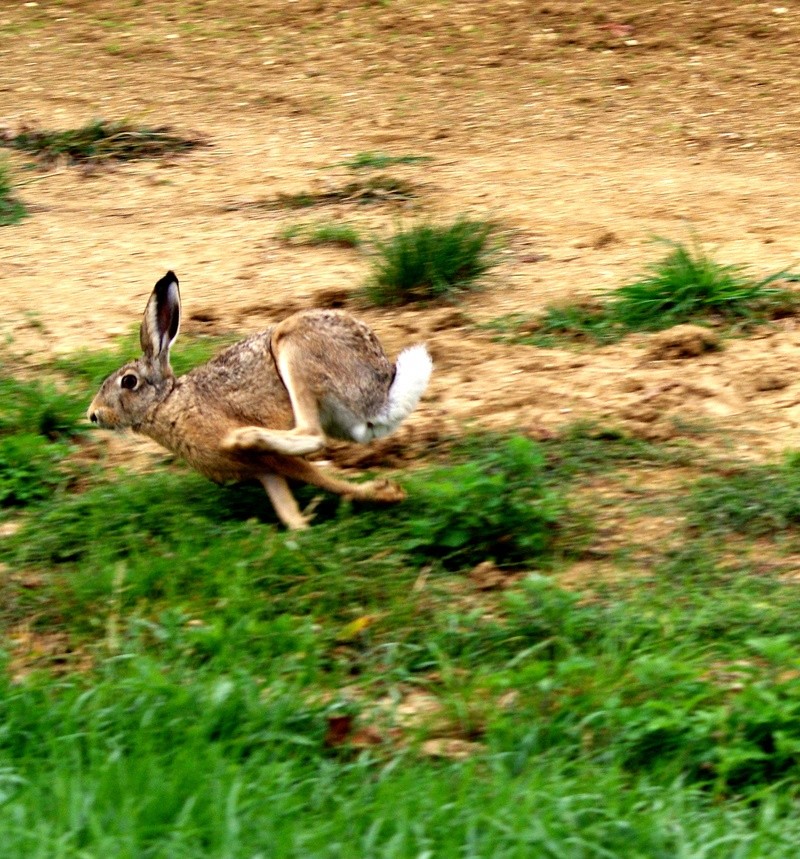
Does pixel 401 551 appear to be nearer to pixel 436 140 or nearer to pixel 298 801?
pixel 298 801

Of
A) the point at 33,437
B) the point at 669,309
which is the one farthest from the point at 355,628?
the point at 669,309

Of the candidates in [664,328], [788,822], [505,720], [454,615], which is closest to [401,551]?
[454,615]

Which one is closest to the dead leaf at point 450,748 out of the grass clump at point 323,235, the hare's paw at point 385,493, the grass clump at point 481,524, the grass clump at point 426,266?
the grass clump at point 481,524

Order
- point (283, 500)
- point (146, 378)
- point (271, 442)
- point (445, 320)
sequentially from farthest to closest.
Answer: point (445, 320), point (146, 378), point (283, 500), point (271, 442)

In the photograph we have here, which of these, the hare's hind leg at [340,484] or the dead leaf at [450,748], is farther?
the hare's hind leg at [340,484]

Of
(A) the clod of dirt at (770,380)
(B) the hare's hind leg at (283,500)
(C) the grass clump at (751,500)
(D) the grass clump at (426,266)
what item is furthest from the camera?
(D) the grass clump at (426,266)

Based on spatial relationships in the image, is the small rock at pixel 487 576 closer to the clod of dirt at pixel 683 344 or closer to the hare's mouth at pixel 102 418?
the hare's mouth at pixel 102 418

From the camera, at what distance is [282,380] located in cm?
531

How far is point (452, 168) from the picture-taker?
9.18m

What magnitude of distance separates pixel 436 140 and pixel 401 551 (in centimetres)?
554

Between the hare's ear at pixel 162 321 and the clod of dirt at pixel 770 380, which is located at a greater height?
the hare's ear at pixel 162 321

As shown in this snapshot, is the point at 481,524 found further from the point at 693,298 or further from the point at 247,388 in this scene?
the point at 693,298

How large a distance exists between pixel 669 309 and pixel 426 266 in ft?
4.14

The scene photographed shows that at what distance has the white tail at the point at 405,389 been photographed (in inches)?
210
